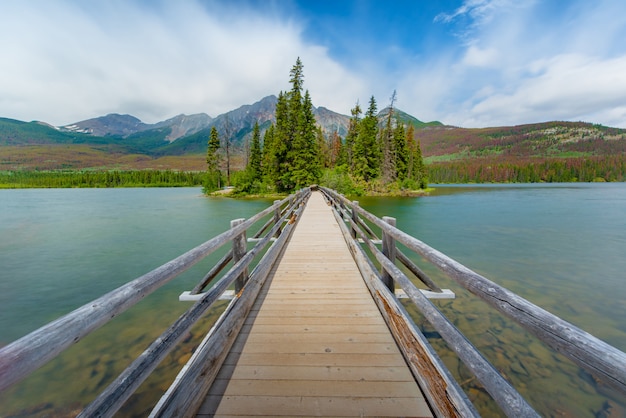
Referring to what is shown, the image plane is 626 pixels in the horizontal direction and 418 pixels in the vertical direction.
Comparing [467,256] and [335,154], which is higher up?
[335,154]

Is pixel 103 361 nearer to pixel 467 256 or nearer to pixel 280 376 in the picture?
pixel 280 376

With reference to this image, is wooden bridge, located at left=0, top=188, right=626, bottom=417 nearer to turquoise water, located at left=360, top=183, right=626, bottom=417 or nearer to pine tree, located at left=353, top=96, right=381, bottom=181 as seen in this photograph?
turquoise water, located at left=360, top=183, right=626, bottom=417

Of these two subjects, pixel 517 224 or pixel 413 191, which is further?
pixel 413 191

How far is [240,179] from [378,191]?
64.8ft

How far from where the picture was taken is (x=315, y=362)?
8.74 ft

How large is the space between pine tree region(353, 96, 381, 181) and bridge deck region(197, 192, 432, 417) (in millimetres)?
35621

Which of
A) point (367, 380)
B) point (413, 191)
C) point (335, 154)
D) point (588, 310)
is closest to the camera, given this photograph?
point (367, 380)

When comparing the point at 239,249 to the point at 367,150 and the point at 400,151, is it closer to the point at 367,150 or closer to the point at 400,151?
the point at 367,150

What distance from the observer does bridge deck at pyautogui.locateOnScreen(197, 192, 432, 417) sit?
2.17m

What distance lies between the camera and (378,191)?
131 feet

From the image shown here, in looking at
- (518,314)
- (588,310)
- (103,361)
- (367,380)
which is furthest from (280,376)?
(588,310)

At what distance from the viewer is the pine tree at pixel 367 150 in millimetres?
38031

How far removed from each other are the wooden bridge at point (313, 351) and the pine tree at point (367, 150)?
35.6m

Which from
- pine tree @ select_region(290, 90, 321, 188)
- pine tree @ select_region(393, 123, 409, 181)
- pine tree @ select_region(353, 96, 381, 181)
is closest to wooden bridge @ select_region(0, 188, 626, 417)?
pine tree @ select_region(290, 90, 321, 188)
